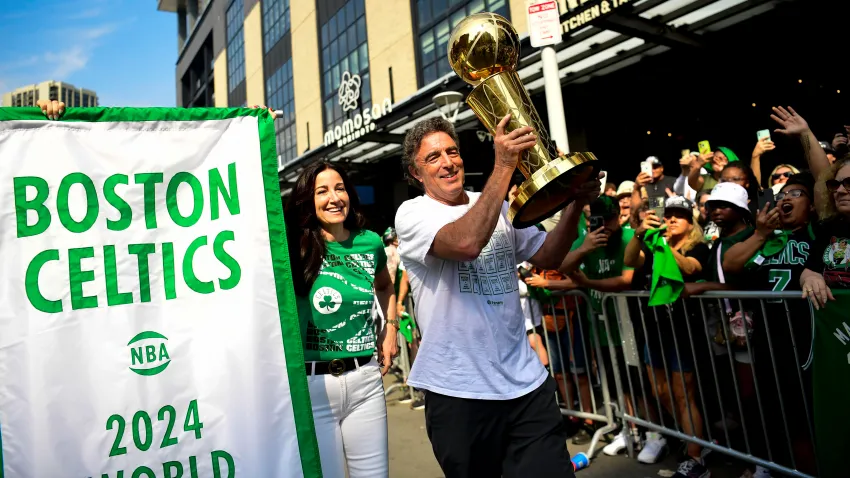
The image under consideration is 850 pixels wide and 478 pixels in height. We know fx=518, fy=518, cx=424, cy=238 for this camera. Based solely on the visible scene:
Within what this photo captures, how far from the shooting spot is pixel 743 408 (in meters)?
3.28

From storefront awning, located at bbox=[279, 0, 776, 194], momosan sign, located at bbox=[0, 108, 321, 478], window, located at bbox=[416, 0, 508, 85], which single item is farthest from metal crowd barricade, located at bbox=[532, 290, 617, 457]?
window, located at bbox=[416, 0, 508, 85]

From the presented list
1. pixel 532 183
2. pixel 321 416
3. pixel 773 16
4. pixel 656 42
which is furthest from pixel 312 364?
pixel 773 16

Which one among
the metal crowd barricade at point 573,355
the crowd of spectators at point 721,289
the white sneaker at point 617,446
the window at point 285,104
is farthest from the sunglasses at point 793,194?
the window at point 285,104

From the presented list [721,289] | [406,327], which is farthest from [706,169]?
[406,327]

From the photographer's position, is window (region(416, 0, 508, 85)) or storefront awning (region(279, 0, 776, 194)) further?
window (region(416, 0, 508, 85))

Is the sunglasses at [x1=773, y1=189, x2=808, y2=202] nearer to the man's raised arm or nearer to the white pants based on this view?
the man's raised arm

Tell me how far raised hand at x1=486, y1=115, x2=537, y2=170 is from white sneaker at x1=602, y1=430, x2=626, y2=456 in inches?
113

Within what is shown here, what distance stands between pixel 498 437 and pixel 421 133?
3.98 ft

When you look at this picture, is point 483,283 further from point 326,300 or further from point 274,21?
point 274,21

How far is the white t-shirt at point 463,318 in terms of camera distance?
1902mm

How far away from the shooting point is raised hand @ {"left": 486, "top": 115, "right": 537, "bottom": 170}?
163 centimetres

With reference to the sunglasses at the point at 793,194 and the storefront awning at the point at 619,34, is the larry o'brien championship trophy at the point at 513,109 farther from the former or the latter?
the storefront awning at the point at 619,34

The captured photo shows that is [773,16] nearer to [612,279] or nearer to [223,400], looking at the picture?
[612,279]

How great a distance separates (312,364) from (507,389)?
0.86m
